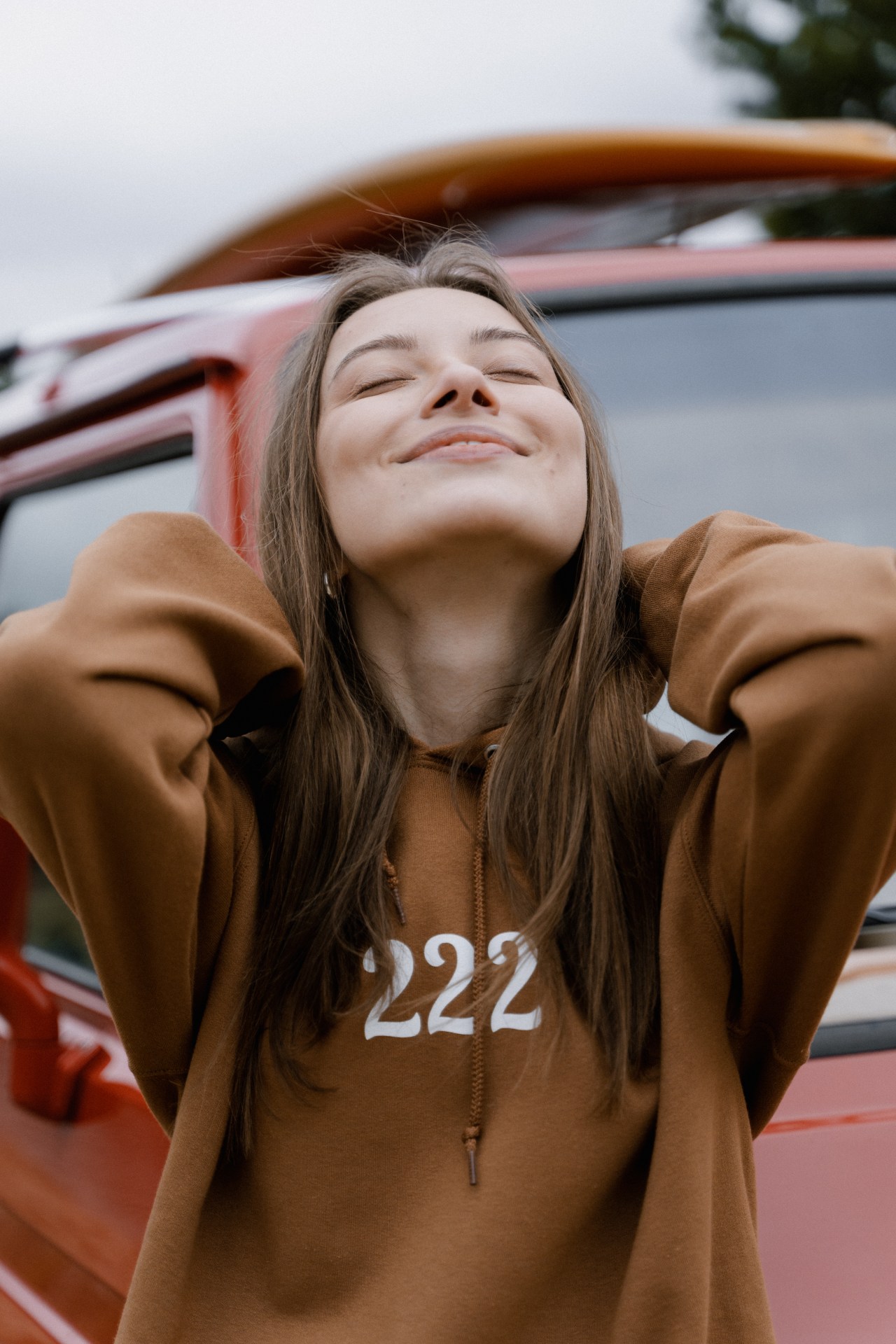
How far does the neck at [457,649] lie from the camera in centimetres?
140

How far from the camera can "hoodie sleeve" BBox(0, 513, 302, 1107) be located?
3.40ft

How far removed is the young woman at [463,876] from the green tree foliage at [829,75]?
8.95 metres

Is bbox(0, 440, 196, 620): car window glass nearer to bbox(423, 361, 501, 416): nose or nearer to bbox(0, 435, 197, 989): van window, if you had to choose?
bbox(0, 435, 197, 989): van window

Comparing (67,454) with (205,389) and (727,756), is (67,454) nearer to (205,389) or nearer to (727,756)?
(205,389)

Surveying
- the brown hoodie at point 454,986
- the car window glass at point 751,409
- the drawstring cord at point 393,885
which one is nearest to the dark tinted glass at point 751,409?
the car window glass at point 751,409

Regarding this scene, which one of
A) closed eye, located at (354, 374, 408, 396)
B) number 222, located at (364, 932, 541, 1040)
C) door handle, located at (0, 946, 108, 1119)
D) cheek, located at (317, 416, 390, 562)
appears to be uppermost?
closed eye, located at (354, 374, 408, 396)

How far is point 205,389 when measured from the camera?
5.59 feet

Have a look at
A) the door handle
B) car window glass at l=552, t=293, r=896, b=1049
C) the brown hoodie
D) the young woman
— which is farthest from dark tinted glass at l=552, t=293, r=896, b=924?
the door handle

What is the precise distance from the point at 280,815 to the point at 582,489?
0.49 metres

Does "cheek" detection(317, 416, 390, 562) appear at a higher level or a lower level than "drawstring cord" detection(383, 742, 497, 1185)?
higher

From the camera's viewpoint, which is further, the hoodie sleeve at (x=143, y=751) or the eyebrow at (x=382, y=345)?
A: the eyebrow at (x=382, y=345)

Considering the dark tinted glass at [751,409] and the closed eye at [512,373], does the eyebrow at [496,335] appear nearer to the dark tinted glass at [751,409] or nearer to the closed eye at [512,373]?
the closed eye at [512,373]

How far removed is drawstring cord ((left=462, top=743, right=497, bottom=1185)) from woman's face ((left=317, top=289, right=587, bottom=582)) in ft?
0.89

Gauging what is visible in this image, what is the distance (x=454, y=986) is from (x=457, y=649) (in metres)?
0.40
